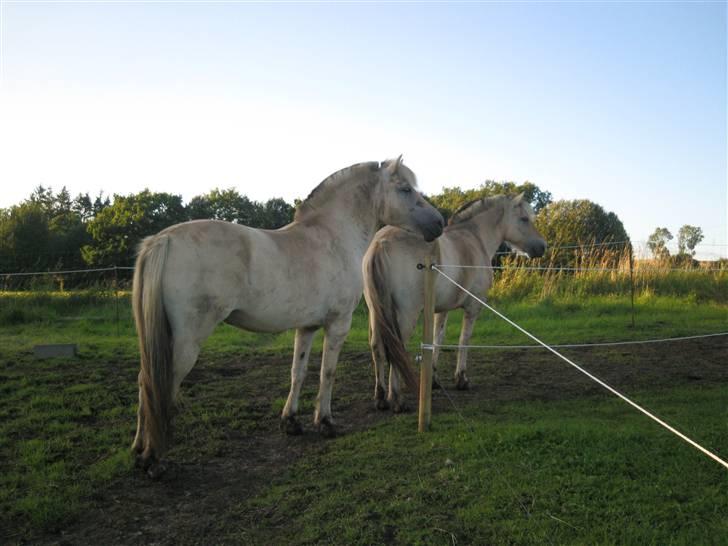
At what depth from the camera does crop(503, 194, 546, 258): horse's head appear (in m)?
7.23

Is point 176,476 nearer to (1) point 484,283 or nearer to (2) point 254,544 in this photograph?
(2) point 254,544

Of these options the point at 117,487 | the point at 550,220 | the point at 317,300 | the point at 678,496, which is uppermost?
the point at 550,220

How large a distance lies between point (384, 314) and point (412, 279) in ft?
1.61

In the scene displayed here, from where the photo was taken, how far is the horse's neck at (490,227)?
6.95 meters

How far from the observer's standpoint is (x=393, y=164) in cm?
512

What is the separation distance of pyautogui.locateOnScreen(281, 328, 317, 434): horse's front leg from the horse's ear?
5.53ft

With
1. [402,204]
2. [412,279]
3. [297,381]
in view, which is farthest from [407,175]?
[297,381]

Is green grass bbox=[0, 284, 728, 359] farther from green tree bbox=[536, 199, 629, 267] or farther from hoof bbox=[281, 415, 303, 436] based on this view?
green tree bbox=[536, 199, 629, 267]

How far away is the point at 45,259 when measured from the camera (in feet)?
121

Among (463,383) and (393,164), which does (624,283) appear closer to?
(463,383)

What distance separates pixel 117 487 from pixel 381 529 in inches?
73.1

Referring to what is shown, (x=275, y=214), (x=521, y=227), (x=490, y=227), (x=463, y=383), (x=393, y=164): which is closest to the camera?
(x=393, y=164)

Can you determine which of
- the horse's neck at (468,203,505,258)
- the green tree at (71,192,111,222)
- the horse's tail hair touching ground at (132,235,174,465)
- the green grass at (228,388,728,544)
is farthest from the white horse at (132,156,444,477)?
the green tree at (71,192,111,222)

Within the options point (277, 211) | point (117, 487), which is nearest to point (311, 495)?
point (117, 487)
